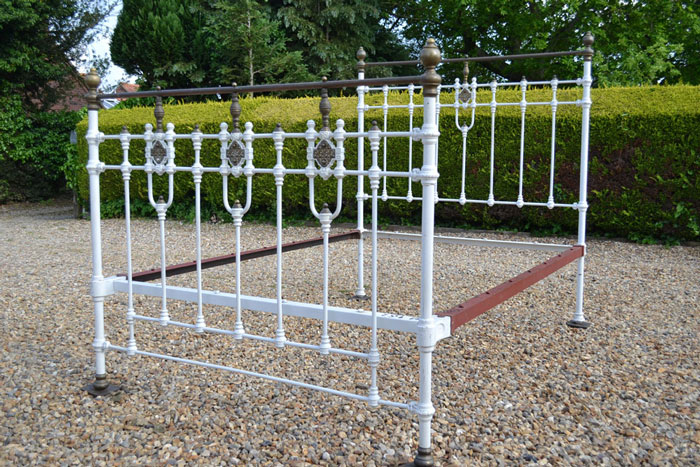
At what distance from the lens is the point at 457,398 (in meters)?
2.95

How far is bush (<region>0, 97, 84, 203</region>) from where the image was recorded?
12.4 meters

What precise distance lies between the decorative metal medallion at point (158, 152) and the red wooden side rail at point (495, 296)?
1425 millimetres

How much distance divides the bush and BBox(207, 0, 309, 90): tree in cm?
330

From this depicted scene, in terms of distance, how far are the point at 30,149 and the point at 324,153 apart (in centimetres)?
1231

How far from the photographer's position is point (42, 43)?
13.1 metres

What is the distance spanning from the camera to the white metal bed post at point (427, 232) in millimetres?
2127

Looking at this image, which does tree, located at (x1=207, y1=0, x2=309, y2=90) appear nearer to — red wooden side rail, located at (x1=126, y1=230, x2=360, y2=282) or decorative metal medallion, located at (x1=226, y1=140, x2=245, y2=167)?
red wooden side rail, located at (x1=126, y1=230, x2=360, y2=282)

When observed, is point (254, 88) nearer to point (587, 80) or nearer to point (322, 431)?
→ point (322, 431)

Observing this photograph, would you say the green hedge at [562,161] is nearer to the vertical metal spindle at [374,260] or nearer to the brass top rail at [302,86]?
the brass top rail at [302,86]

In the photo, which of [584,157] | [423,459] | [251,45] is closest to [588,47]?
[584,157]

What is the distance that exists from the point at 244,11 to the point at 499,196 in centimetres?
686

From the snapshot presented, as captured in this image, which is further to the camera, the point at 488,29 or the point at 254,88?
the point at 488,29

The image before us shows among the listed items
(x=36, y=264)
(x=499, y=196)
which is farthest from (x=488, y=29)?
(x=36, y=264)

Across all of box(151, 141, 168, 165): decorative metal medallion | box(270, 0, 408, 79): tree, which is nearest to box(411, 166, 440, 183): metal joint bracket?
box(151, 141, 168, 165): decorative metal medallion
